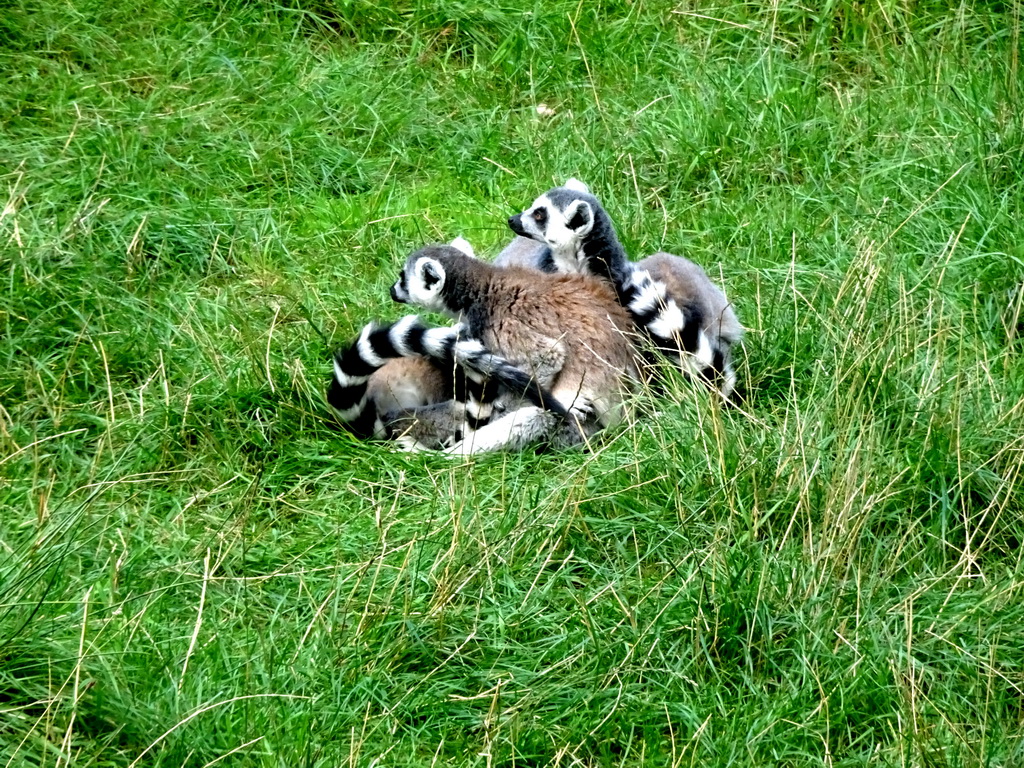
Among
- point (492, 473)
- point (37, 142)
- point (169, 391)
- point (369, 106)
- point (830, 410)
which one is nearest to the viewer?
point (830, 410)

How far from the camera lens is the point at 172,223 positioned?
5.51 meters

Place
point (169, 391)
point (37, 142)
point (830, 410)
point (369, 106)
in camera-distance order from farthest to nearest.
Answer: point (369, 106), point (37, 142), point (169, 391), point (830, 410)

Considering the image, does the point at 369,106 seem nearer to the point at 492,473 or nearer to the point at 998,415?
the point at 492,473

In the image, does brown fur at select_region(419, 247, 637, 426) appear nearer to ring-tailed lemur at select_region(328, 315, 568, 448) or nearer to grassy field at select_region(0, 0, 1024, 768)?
ring-tailed lemur at select_region(328, 315, 568, 448)

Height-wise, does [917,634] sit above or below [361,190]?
above

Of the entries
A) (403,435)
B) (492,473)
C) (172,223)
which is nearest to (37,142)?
(172,223)

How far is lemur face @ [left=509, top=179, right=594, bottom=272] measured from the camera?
4.90m

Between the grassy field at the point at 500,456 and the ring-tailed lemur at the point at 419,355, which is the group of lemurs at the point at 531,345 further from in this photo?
the grassy field at the point at 500,456

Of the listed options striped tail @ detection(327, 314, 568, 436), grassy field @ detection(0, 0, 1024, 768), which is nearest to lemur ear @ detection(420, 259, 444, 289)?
striped tail @ detection(327, 314, 568, 436)

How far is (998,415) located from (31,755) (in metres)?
2.76

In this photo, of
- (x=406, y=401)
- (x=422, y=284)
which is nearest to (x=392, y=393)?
(x=406, y=401)

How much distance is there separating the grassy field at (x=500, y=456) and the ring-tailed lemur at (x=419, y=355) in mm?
135

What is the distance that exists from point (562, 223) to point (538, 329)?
1.77ft

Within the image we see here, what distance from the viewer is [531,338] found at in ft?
15.1
